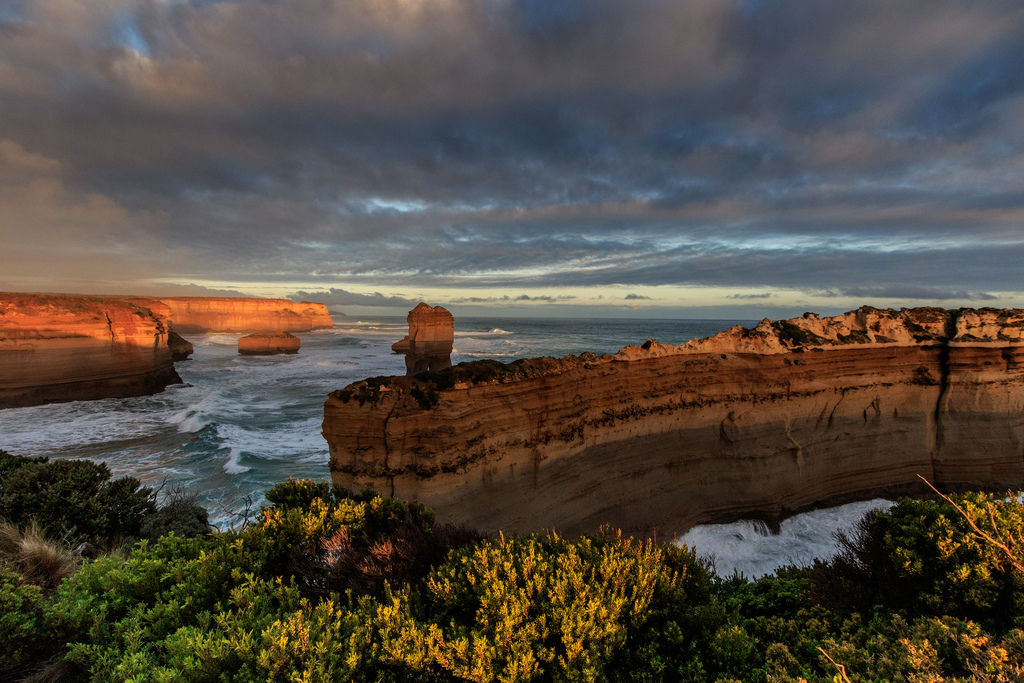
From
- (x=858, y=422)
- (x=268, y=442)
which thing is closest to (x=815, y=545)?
(x=858, y=422)

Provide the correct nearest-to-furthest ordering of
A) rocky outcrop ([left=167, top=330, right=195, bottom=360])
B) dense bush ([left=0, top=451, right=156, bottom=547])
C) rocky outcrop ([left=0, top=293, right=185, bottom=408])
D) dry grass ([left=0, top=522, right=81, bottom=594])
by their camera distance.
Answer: dry grass ([left=0, top=522, right=81, bottom=594]) → dense bush ([left=0, top=451, right=156, bottom=547]) → rocky outcrop ([left=0, top=293, right=185, bottom=408]) → rocky outcrop ([left=167, top=330, right=195, bottom=360])

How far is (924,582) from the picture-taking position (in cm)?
439

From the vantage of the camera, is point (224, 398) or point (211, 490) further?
point (224, 398)

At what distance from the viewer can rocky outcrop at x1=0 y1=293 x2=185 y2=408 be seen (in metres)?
25.4

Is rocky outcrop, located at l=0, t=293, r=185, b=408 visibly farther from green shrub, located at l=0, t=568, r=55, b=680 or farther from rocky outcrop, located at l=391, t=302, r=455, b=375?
green shrub, located at l=0, t=568, r=55, b=680

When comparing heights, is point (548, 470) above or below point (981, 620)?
below

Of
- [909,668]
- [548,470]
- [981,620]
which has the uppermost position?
[909,668]

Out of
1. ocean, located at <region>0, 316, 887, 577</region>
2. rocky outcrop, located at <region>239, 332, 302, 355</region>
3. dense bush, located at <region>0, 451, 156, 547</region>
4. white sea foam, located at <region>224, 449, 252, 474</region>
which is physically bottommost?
ocean, located at <region>0, 316, 887, 577</region>

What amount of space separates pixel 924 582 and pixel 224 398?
3332 centimetres

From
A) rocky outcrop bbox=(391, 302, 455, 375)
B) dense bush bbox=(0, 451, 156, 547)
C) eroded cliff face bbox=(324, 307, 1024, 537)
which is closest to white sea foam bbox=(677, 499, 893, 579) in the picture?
eroded cliff face bbox=(324, 307, 1024, 537)

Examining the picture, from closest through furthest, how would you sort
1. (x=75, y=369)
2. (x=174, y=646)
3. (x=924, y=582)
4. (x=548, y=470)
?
(x=174, y=646), (x=924, y=582), (x=548, y=470), (x=75, y=369)

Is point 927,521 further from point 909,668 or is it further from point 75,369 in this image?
point 75,369

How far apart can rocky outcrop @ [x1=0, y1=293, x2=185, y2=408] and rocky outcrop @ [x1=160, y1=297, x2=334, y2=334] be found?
5978cm

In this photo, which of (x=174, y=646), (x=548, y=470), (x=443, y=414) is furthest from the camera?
(x=548, y=470)
